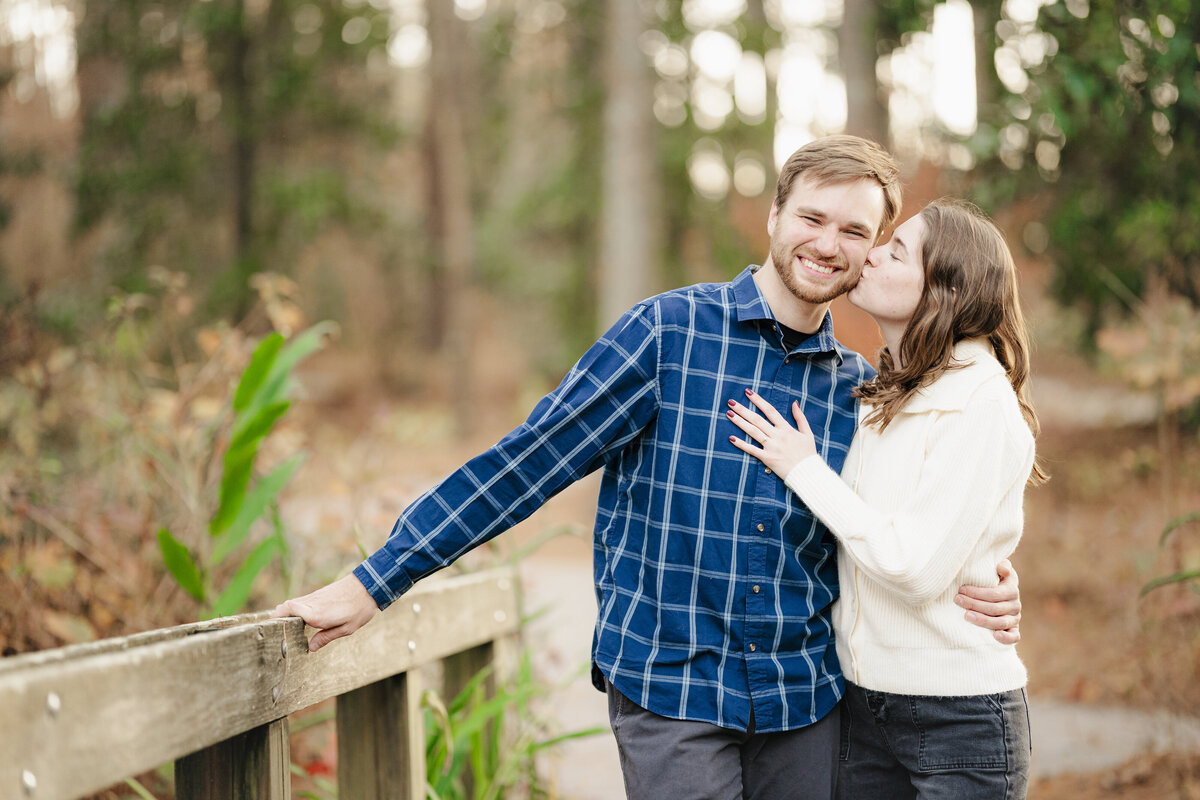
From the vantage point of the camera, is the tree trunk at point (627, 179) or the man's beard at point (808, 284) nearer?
the man's beard at point (808, 284)

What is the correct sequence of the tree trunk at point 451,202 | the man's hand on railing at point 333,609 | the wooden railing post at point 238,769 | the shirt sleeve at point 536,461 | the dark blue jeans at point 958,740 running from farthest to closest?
the tree trunk at point 451,202, the dark blue jeans at point 958,740, the shirt sleeve at point 536,461, the man's hand on railing at point 333,609, the wooden railing post at point 238,769

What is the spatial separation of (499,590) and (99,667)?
149 centimetres

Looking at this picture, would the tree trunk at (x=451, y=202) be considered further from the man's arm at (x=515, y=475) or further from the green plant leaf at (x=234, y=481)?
the man's arm at (x=515, y=475)

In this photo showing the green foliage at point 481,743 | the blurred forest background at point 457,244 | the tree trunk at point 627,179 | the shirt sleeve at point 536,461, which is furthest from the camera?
the tree trunk at point 627,179

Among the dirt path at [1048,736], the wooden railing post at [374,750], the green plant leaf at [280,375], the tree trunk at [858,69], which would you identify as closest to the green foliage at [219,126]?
the tree trunk at [858,69]

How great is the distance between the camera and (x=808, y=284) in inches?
86.2

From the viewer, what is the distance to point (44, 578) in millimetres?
3271

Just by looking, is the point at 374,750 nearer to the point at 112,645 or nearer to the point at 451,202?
the point at 112,645

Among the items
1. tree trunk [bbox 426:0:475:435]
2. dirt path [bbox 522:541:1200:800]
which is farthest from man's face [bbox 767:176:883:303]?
tree trunk [bbox 426:0:475:435]

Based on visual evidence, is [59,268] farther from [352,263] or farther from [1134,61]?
[1134,61]

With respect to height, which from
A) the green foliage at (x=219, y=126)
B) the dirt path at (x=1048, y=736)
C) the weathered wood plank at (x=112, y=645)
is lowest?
the dirt path at (x=1048, y=736)

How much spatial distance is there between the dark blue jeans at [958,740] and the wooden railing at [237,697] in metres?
0.97

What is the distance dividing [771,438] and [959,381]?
41cm

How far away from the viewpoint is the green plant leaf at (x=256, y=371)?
2.59 meters
